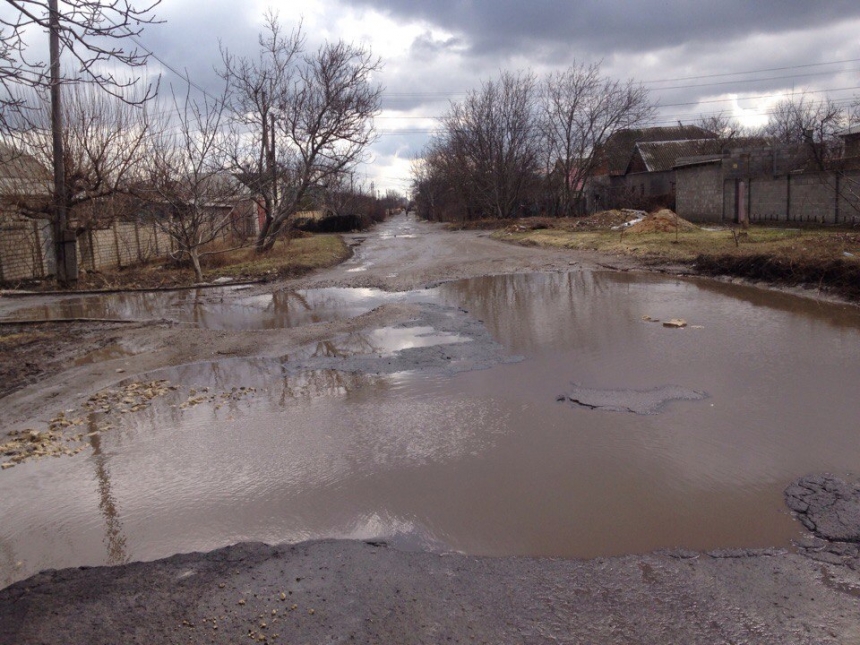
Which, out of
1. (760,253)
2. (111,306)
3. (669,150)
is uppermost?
(669,150)

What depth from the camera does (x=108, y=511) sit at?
4.77 meters

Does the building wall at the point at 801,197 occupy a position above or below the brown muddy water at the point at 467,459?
above

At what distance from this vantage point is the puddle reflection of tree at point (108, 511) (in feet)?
13.6

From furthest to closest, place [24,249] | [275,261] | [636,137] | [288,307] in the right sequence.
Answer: [636,137] < [275,261] < [24,249] < [288,307]

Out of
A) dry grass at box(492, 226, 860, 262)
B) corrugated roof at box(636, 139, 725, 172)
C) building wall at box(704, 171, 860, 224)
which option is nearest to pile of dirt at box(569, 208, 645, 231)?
dry grass at box(492, 226, 860, 262)

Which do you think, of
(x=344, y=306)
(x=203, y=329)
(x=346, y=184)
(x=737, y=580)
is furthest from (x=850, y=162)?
(x=346, y=184)

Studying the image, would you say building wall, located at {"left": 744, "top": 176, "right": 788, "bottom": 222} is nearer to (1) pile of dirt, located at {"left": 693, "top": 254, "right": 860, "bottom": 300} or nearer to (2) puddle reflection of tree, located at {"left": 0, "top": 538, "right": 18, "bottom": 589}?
(1) pile of dirt, located at {"left": 693, "top": 254, "right": 860, "bottom": 300}

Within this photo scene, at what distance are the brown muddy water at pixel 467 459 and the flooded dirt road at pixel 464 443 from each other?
0.07 ft

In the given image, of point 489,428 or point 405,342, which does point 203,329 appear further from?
point 489,428

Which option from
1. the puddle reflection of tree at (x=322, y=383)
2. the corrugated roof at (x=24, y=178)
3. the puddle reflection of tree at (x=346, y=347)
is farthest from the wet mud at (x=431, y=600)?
the corrugated roof at (x=24, y=178)

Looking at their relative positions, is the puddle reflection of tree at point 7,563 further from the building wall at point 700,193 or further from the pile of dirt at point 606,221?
the pile of dirt at point 606,221

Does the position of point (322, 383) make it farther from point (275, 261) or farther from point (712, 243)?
point (712, 243)

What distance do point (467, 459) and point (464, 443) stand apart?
351 millimetres

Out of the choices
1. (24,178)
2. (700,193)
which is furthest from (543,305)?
(700,193)
